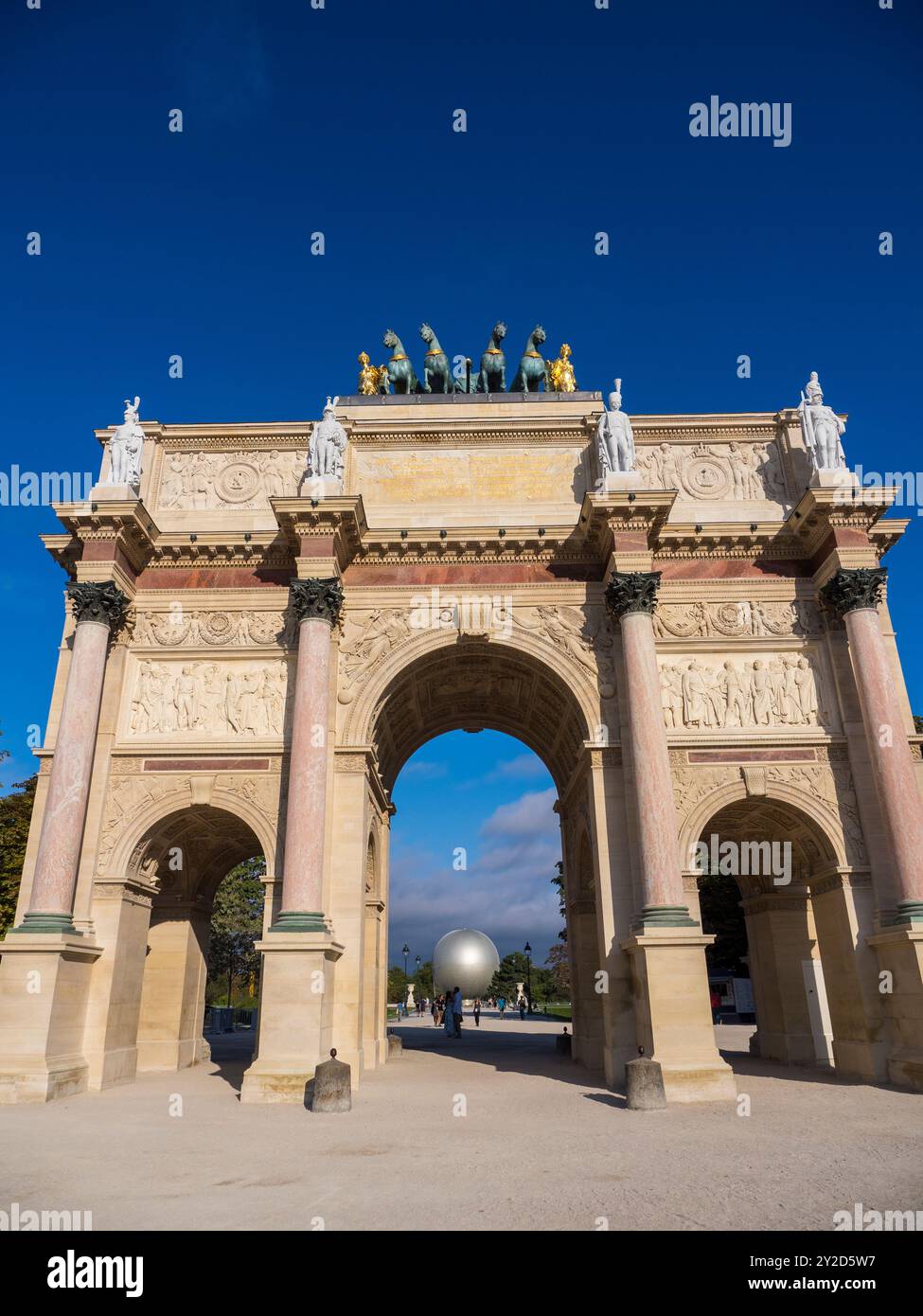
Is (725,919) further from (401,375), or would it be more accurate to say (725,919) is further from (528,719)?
(401,375)

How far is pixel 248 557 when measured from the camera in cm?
2253

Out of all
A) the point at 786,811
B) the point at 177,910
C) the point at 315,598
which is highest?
the point at 315,598

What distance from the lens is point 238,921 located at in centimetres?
4888

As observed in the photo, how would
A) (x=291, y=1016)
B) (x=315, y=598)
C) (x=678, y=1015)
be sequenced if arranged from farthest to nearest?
(x=315, y=598) < (x=291, y=1016) < (x=678, y=1015)

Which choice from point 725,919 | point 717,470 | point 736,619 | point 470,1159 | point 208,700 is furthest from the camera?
point 725,919

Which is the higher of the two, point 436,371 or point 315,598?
point 436,371

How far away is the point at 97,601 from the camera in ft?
66.9

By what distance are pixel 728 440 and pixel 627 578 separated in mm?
6949

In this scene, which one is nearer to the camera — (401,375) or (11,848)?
(401,375)

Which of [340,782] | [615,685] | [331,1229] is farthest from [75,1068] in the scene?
[615,685]

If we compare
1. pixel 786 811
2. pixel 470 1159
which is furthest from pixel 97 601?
pixel 786 811

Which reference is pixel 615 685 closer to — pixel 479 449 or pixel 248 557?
pixel 479 449

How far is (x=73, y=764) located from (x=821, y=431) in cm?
2053

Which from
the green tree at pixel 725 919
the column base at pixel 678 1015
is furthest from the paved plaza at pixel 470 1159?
the green tree at pixel 725 919
